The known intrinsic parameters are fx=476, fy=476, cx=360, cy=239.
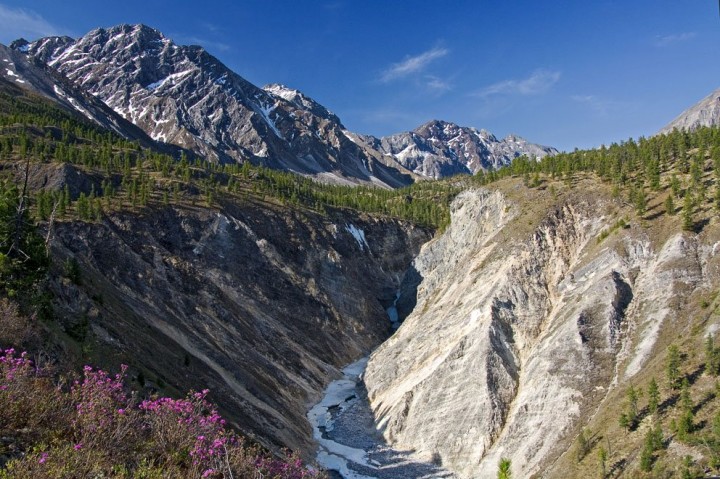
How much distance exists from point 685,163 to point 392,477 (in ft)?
209

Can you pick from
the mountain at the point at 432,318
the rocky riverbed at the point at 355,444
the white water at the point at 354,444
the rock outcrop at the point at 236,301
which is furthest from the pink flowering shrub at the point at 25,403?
the rocky riverbed at the point at 355,444

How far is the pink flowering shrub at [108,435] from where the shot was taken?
31.0 feet

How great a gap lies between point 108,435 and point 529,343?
2088 inches

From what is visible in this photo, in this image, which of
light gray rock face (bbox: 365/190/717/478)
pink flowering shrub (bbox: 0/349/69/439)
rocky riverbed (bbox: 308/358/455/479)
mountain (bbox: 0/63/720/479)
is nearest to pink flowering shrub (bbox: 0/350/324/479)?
pink flowering shrub (bbox: 0/349/69/439)

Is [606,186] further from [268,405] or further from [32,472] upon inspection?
[32,472]

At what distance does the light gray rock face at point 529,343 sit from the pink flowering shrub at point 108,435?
125 feet

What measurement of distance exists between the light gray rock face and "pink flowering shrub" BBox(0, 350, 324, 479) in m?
38.2

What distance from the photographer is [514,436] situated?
150ft

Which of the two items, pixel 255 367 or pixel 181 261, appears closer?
pixel 255 367

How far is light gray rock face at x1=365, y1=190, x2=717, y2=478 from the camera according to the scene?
46.0 m

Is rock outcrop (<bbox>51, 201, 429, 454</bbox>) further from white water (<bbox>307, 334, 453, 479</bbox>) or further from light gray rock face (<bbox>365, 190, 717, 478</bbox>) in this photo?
light gray rock face (<bbox>365, 190, 717, 478</bbox>)

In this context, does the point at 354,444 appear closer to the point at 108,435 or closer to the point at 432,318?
the point at 432,318

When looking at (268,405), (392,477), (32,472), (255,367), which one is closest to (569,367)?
(392,477)

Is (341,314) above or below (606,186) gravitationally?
below
